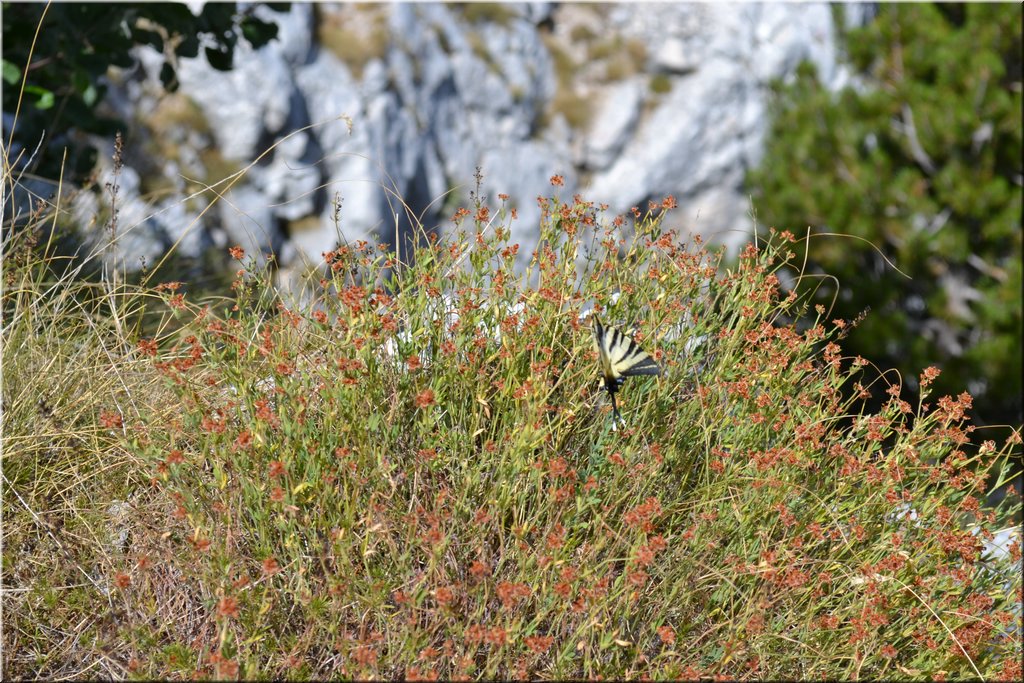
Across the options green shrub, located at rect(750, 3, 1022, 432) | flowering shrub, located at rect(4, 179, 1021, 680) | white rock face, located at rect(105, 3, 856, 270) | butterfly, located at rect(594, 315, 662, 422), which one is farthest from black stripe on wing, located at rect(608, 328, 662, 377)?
white rock face, located at rect(105, 3, 856, 270)

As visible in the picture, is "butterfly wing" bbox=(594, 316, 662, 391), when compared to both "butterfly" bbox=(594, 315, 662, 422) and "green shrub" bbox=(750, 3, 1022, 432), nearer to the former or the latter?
"butterfly" bbox=(594, 315, 662, 422)

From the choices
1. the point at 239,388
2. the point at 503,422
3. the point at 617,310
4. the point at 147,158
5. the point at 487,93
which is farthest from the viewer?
the point at 487,93

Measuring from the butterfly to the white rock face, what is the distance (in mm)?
9066

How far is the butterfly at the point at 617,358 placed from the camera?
2.25m

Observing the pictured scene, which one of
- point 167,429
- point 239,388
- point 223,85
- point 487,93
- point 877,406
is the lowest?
point 877,406

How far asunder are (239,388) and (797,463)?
4.65 ft

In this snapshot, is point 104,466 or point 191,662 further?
point 104,466

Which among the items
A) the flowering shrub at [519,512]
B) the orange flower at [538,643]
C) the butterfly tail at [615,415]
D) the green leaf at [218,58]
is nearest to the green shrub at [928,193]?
the green leaf at [218,58]

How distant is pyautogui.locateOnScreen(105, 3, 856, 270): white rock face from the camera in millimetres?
11305

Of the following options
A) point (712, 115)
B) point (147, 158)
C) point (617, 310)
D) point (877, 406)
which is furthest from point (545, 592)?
point (712, 115)

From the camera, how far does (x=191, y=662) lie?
2037 mm

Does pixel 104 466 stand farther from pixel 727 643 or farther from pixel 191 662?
pixel 727 643

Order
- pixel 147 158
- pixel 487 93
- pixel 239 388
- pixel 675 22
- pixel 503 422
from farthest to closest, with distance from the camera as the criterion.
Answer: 1. pixel 675 22
2. pixel 487 93
3. pixel 147 158
4. pixel 503 422
5. pixel 239 388

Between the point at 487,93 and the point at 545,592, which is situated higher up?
the point at 545,592
